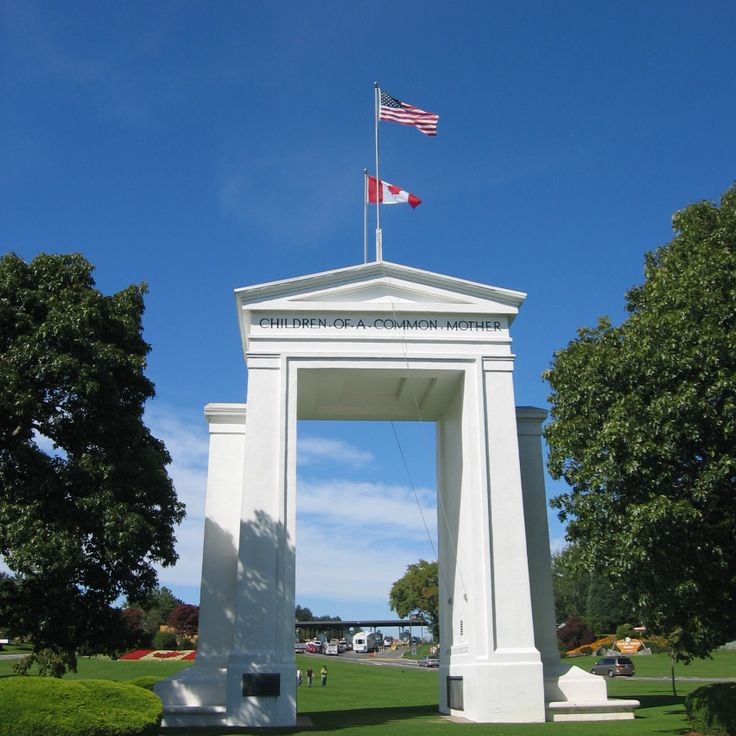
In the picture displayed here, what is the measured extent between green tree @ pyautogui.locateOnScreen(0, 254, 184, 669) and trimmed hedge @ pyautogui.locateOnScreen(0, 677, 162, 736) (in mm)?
3424

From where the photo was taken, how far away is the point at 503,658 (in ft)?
64.1

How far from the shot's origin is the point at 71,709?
496 inches

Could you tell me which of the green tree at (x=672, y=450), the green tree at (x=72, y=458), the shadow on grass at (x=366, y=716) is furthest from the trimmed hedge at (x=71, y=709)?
the green tree at (x=672, y=450)

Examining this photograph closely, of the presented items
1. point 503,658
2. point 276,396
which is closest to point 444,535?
point 503,658

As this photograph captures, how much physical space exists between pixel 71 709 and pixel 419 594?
74.8 metres

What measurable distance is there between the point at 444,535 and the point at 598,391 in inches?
341

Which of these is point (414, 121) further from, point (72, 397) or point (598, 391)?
point (72, 397)

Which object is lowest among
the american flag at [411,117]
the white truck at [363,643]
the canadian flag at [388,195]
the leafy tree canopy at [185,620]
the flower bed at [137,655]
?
the flower bed at [137,655]

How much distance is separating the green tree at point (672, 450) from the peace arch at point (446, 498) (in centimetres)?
329

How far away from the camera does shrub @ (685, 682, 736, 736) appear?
16.0 meters

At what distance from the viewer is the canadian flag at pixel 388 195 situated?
24.3 metres

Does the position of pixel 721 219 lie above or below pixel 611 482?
above

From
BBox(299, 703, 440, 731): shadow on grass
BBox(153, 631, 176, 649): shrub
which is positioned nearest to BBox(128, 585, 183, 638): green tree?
BBox(153, 631, 176, 649): shrub

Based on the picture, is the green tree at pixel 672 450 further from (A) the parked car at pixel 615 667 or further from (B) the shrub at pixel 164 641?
(B) the shrub at pixel 164 641
